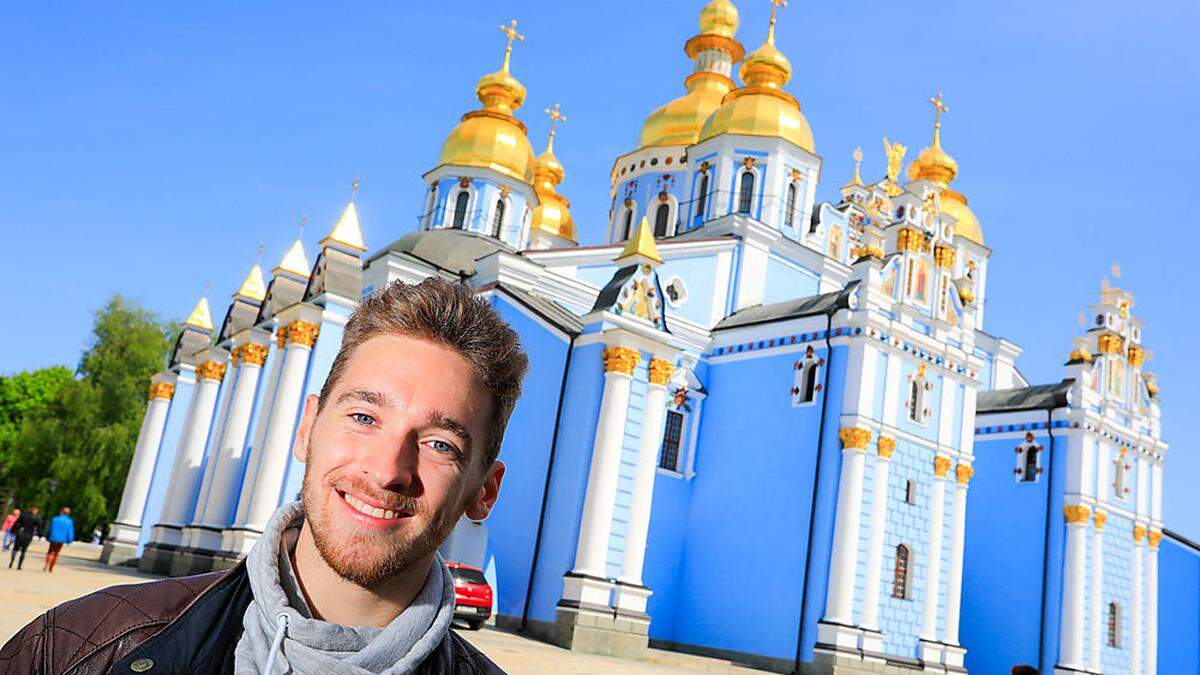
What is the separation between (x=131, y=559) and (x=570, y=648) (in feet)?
50.1

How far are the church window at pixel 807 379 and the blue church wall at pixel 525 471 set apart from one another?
4978 mm

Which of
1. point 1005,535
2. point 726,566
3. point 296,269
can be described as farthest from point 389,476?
point 1005,535

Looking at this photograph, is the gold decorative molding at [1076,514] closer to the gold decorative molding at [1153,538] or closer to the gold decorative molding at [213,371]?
the gold decorative molding at [1153,538]

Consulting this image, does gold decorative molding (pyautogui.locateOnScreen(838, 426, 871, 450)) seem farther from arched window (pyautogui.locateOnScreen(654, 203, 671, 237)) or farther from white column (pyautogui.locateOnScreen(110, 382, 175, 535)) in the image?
white column (pyautogui.locateOnScreen(110, 382, 175, 535))

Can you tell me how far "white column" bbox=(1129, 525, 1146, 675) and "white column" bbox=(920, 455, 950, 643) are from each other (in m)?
7.44

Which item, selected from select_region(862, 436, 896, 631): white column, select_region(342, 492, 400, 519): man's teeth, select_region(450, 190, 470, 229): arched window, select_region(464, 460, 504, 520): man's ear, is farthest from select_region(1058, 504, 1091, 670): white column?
select_region(342, 492, 400, 519): man's teeth

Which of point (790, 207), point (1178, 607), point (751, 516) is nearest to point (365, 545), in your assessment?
point (751, 516)

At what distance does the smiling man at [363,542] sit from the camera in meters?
1.69

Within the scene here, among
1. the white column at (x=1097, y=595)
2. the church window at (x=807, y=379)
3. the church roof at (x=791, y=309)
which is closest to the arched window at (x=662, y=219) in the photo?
the church roof at (x=791, y=309)

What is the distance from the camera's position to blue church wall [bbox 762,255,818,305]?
25891 mm

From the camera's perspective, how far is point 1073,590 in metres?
24.7

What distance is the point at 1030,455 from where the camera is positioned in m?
26.6

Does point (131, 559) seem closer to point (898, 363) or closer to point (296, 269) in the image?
point (296, 269)

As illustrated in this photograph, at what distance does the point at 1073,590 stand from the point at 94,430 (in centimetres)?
3342
